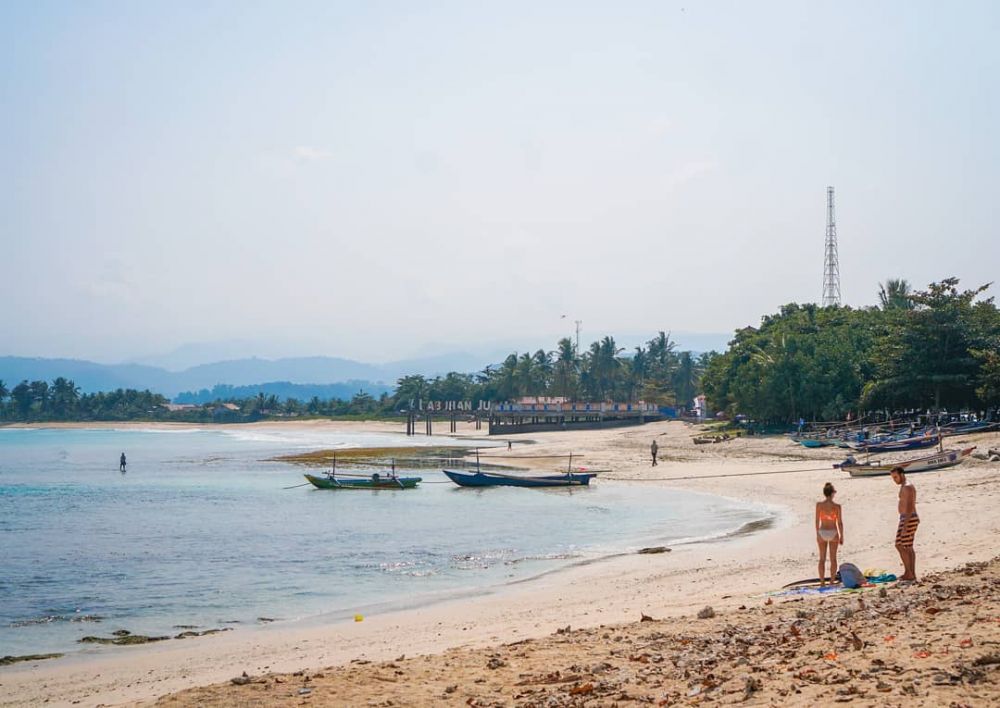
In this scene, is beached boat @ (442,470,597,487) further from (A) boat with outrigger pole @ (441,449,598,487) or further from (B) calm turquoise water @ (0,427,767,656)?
(B) calm turquoise water @ (0,427,767,656)

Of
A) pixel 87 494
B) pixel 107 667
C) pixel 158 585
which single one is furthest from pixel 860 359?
pixel 107 667

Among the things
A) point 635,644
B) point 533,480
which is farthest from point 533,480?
point 635,644

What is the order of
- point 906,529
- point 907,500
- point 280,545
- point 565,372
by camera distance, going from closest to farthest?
1. point 906,529
2. point 907,500
3. point 280,545
4. point 565,372

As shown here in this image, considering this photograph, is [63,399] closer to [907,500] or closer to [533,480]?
[533,480]

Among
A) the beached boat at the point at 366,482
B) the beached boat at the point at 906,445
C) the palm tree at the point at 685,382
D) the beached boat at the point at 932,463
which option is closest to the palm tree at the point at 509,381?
the palm tree at the point at 685,382

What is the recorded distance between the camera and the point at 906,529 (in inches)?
505

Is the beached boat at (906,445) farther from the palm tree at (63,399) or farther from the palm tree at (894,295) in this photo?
the palm tree at (63,399)

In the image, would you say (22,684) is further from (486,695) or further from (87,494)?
(87,494)

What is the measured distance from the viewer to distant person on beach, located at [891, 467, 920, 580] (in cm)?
1242

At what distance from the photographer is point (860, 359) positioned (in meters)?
61.8

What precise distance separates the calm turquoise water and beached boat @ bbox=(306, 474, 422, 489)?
637mm

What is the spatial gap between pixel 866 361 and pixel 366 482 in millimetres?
36112

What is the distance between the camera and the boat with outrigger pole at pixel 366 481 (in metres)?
42.5

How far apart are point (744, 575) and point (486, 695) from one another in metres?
9.27
